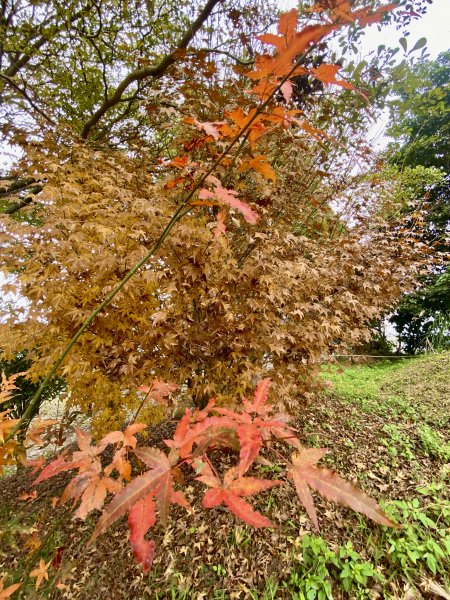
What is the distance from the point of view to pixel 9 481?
4605 millimetres

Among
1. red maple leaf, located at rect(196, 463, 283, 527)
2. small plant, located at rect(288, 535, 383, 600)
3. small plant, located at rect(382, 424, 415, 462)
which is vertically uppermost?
red maple leaf, located at rect(196, 463, 283, 527)

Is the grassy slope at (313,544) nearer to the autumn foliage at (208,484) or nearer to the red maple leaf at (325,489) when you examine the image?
the autumn foliage at (208,484)

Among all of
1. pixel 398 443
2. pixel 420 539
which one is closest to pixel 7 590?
pixel 420 539

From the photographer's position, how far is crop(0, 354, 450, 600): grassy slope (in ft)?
6.45

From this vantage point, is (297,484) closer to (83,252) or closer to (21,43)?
(83,252)

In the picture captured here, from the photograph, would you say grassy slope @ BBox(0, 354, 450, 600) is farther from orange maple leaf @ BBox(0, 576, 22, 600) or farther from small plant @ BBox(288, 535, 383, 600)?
orange maple leaf @ BBox(0, 576, 22, 600)

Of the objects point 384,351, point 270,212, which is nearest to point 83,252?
point 270,212

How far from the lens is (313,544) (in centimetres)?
218

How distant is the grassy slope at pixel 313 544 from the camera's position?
1965mm

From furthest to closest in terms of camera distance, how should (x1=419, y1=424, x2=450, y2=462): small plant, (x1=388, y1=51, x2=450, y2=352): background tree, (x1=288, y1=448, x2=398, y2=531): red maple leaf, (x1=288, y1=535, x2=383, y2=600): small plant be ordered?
(x1=388, y1=51, x2=450, y2=352): background tree, (x1=419, y1=424, x2=450, y2=462): small plant, (x1=288, y1=535, x2=383, y2=600): small plant, (x1=288, y1=448, x2=398, y2=531): red maple leaf

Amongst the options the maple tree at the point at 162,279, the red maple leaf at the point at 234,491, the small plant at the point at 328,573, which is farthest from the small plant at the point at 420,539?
the red maple leaf at the point at 234,491

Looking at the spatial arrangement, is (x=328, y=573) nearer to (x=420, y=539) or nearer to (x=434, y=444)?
(x=420, y=539)

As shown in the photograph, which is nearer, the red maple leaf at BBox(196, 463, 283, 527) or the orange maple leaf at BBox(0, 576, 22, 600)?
the red maple leaf at BBox(196, 463, 283, 527)

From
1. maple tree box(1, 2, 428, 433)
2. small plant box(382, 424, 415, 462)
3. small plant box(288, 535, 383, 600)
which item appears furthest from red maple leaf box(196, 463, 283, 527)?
small plant box(382, 424, 415, 462)
